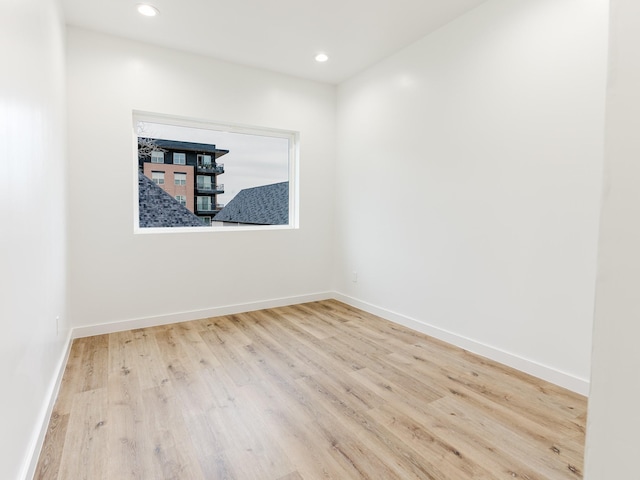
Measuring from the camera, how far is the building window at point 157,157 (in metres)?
3.50

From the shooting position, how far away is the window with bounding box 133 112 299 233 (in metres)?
3.47

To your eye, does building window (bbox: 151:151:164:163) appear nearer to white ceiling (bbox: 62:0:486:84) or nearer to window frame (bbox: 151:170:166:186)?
window frame (bbox: 151:170:166:186)

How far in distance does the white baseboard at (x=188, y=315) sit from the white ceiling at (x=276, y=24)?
2555 mm

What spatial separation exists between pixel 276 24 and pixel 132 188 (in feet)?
6.28

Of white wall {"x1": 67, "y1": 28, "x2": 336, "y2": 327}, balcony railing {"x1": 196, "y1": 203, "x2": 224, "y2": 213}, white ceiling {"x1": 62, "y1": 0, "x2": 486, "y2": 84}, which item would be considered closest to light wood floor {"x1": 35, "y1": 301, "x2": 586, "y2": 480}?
white wall {"x1": 67, "y1": 28, "x2": 336, "y2": 327}

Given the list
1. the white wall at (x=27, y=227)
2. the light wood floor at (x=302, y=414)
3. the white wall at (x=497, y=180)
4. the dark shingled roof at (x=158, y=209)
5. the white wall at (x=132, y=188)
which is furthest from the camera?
the dark shingled roof at (x=158, y=209)

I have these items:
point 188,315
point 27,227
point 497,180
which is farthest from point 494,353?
point 27,227

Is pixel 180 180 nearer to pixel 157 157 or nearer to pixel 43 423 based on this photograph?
pixel 157 157

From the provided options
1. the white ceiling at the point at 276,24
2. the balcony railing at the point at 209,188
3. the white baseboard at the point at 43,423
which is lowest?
the white baseboard at the point at 43,423

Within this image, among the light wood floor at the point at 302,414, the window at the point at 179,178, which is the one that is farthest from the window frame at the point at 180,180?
the light wood floor at the point at 302,414

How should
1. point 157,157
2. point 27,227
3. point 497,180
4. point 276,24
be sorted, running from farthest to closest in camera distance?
1. point 157,157
2. point 276,24
3. point 497,180
4. point 27,227

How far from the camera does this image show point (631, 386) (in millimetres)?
475

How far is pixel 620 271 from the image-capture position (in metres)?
0.48

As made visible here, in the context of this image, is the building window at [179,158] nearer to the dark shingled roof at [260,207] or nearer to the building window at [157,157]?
the building window at [157,157]
